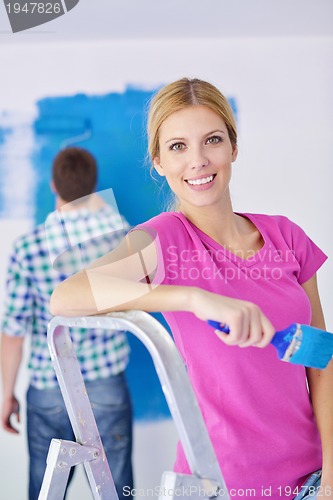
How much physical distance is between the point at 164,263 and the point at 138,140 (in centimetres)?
170

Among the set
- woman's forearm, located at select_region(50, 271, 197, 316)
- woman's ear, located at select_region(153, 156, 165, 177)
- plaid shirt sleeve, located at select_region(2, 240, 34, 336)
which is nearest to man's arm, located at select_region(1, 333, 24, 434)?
plaid shirt sleeve, located at select_region(2, 240, 34, 336)

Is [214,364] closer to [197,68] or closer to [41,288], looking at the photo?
[41,288]

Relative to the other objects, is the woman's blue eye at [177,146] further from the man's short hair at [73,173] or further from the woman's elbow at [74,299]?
the man's short hair at [73,173]

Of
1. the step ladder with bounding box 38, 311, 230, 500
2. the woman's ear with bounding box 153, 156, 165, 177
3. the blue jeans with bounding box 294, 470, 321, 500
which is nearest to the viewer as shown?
the step ladder with bounding box 38, 311, 230, 500

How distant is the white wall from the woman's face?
144 centimetres

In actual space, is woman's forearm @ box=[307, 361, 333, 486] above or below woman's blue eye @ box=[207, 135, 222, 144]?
below

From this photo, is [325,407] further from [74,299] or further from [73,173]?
[73,173]

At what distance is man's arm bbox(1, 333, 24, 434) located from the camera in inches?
104

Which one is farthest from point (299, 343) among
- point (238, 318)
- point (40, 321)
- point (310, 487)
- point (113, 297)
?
point (40, 321)

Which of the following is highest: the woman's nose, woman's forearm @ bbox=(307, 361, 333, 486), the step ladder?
the woman's nose

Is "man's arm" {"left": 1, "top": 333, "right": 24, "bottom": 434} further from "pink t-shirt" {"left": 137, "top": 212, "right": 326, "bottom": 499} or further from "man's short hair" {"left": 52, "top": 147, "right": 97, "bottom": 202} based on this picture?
"pink t-shirt" {"left": 137, "top": 212, "right": 326, "bottom": 499}

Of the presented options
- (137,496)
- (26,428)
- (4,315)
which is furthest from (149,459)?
(4,315)

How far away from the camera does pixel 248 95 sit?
280cm

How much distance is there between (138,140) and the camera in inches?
111
